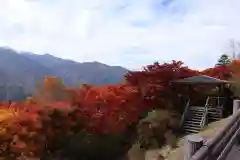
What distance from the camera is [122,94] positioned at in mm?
19812

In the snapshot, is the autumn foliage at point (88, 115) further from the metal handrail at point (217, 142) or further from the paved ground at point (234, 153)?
the metal handrail at point (217, 142)

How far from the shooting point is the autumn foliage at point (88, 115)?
1672 cm

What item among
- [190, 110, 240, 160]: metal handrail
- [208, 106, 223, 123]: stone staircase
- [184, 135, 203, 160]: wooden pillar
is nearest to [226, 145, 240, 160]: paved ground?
[190, 110, 240, 160]: metal handrail

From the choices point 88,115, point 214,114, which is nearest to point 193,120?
point 214,114

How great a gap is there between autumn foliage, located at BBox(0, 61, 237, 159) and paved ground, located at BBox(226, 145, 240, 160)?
12509mm

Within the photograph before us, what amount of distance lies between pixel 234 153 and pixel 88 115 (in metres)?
14.3

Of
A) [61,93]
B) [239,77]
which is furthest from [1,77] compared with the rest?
[239,77]

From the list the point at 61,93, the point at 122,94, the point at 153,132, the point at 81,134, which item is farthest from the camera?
the point at 61,93

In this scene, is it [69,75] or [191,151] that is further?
[69,75]

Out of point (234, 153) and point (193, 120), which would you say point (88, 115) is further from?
point (234, 153)

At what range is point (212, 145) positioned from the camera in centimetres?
402

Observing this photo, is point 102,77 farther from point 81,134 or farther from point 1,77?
point 81,134

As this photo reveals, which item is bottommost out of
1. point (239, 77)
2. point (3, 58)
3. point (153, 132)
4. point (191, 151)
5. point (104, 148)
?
point (104, 148)

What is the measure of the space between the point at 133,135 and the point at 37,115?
231 inches
